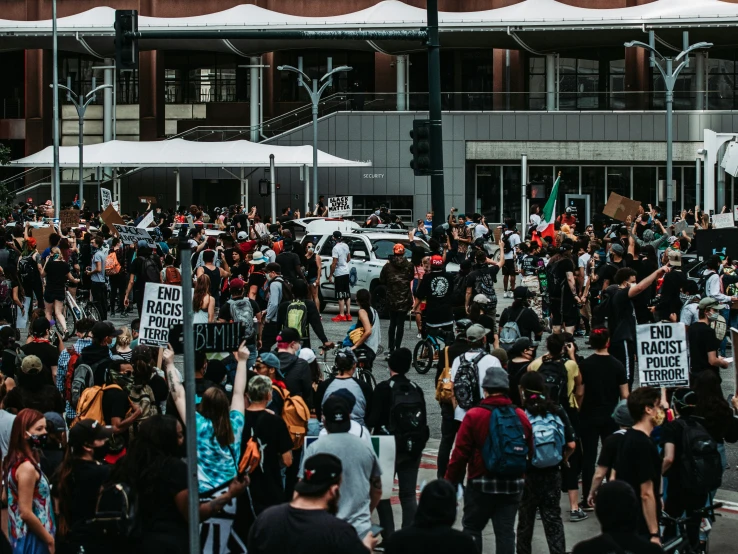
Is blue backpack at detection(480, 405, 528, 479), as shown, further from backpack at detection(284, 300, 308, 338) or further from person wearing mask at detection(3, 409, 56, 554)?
backpack at detection(284, 300, 308, 338)

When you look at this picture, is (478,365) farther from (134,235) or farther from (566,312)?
(134,235)

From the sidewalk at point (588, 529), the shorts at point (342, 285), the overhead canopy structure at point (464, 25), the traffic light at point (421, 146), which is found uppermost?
the overhead canopy structure at point (464, 25)

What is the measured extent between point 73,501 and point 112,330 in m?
4.16

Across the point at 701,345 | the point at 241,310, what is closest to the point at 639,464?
the point at 701,345

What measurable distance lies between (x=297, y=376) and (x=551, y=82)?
1658 inches

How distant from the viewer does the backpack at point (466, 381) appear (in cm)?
1041

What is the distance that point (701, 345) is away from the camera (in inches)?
511

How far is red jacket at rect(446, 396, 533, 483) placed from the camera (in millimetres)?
8555

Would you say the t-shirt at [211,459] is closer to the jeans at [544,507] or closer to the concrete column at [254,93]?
the jeans at [544,507]

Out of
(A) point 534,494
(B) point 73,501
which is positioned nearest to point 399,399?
(A) point 534,494

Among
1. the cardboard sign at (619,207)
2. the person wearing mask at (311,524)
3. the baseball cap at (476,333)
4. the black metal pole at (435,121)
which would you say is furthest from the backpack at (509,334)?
the cardboard sign at (619,207)

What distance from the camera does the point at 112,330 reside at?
1145 centimetres

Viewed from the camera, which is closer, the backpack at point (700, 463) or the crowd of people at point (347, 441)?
the crowd of people at point (347, 441)

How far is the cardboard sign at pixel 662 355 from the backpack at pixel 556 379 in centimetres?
81
